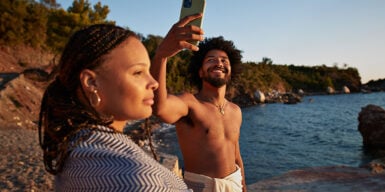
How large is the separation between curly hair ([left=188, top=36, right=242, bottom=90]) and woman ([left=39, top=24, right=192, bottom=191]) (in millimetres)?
2592

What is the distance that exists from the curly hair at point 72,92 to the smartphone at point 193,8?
0.62m

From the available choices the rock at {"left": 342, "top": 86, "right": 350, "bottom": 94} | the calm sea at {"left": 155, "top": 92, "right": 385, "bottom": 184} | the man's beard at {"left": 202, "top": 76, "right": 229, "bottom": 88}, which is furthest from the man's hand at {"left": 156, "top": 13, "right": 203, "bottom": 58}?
the rock at {"left": 342, "top": 86, "right": 350, "bottom": 94}

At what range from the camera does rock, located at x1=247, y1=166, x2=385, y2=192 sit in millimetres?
7828

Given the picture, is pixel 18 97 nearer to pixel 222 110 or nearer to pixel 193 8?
pixel 222 110

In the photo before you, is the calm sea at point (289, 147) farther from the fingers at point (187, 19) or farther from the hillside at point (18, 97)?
the fingers at point (187, 19)

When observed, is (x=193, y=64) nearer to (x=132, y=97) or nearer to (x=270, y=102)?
(x=132, y=97)

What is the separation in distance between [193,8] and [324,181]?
26.7 ft

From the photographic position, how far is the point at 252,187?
7.93m

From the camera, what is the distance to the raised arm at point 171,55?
1792 mm

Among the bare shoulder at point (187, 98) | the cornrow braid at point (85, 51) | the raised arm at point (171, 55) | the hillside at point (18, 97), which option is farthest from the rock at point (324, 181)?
the hillside at point (18, 97)

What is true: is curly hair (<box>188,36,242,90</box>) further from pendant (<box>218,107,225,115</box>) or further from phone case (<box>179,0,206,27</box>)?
→ phone case (<box>179,0,206,27</box>)

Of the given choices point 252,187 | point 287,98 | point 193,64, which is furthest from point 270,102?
point 193,64

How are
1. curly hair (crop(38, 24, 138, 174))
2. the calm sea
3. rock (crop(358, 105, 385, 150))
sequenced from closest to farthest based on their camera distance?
curly hair (crop(38, 24, 138, 174)) → the calm sea → rock (crop(358, 105, 385, 150))

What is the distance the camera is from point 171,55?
2.06 metres
